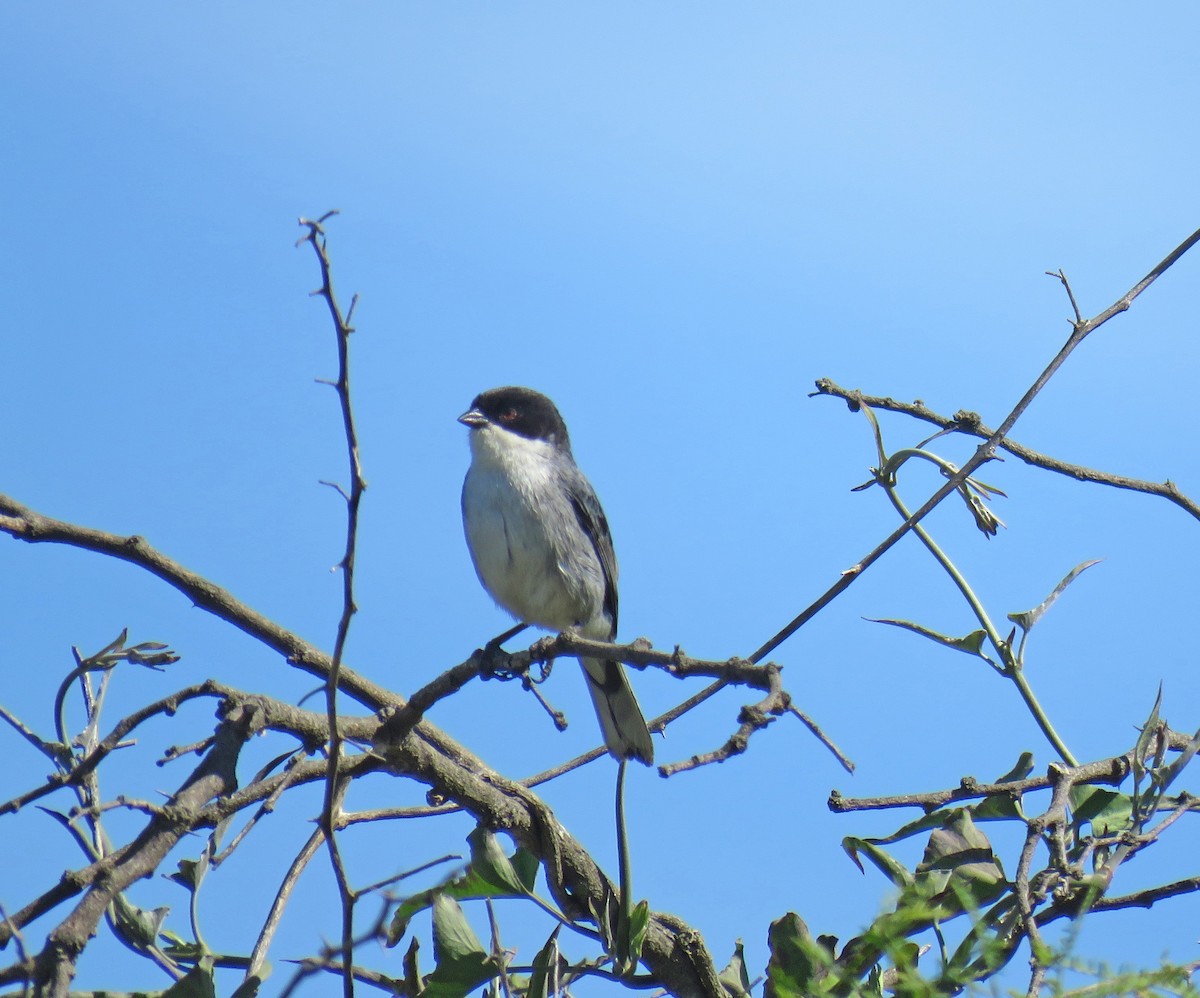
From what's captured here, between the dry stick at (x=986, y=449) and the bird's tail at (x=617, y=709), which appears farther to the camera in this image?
the bird's tail at (x=617, y=709)

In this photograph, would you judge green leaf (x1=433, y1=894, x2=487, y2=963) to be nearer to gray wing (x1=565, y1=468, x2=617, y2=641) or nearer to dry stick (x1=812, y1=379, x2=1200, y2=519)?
dry stick (x1=812, y1=379, x2=1200, y2=519)

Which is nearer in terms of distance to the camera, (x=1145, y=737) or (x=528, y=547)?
(x=1145, y=737)

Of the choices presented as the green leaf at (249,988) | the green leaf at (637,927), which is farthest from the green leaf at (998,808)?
the green leaf at (249,988)

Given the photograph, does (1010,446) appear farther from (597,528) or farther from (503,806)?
(597,528)

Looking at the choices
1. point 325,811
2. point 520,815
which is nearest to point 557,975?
point 520,815

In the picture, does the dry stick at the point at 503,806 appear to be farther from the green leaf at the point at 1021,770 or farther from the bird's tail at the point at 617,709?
the bird's tail at the point at 617,709

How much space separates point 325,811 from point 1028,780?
5.93 ft

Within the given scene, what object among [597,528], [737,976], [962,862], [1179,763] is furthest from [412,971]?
[597,528]

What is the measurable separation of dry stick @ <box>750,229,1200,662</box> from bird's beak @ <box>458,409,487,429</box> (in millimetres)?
3600

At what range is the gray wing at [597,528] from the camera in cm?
633

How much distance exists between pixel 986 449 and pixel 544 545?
327cm

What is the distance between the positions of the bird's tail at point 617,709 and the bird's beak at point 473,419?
4.69ft

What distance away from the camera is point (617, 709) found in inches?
229

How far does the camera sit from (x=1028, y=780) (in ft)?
10.4
